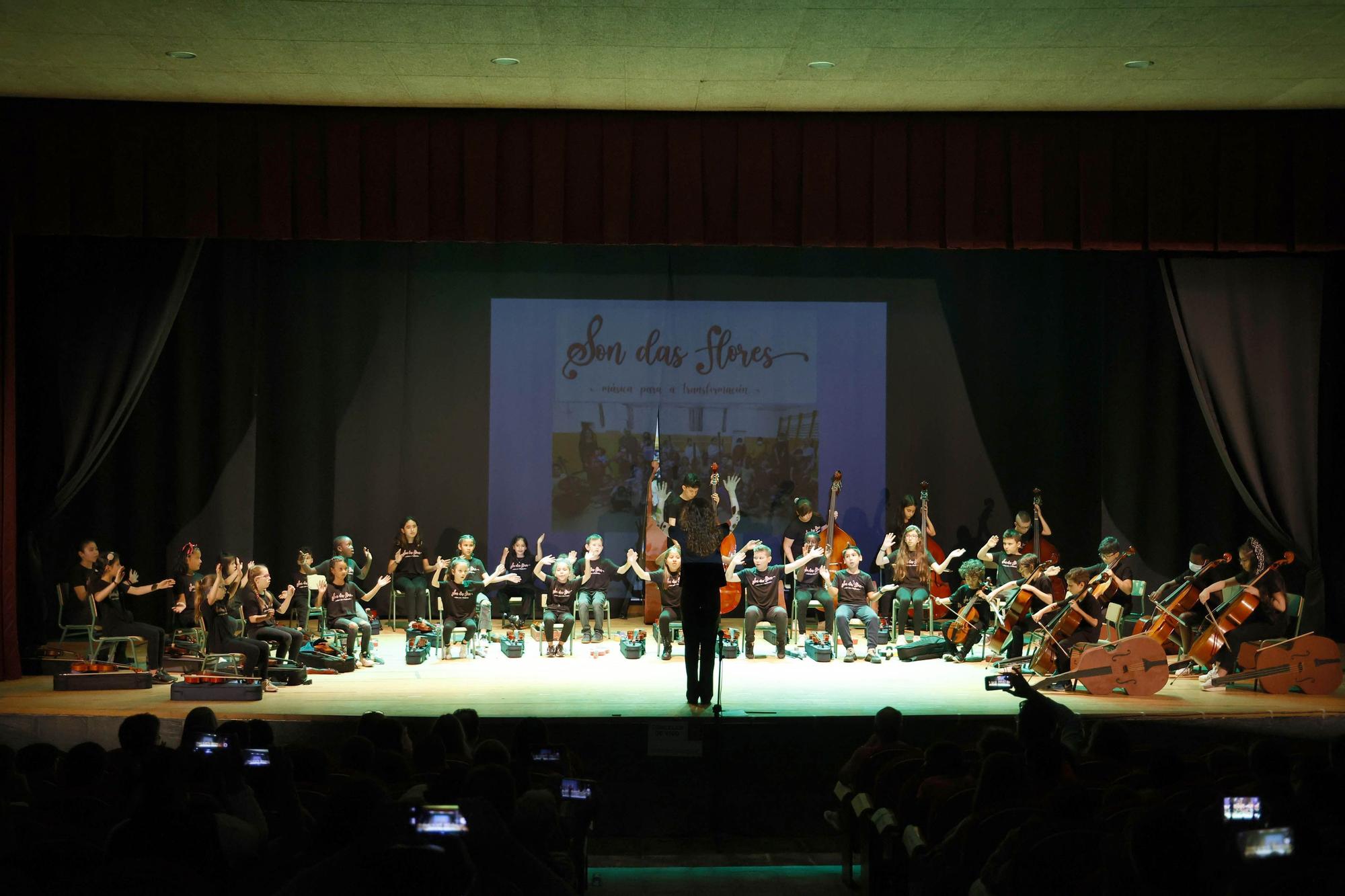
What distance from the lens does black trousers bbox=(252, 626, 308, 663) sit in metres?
8.59

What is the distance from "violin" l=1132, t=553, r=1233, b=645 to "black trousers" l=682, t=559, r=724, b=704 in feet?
10.4

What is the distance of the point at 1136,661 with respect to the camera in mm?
7832

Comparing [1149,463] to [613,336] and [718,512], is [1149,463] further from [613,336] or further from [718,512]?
[613,336]

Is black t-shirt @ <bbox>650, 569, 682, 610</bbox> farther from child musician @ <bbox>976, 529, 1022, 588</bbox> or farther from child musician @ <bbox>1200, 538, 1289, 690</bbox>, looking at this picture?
child musician @ <bbox>1200, 538, 1289, 690</bbox>

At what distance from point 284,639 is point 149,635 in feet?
2.96

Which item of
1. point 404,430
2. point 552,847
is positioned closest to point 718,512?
point 404,430

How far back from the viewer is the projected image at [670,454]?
39.1ft

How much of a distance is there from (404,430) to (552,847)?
27.7 ft

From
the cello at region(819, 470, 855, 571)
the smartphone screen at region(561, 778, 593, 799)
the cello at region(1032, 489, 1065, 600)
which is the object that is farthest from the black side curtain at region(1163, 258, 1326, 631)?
the smartphone screen at region(561, 778, 593, 799)

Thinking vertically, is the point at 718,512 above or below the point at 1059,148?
below

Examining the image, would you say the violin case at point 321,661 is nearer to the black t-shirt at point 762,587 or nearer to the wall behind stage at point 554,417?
the wall behind stage at point 554,417

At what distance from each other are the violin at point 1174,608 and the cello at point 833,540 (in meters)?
2.69

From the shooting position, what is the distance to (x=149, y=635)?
28.0 ft

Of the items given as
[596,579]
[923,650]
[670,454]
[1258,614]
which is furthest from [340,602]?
[1258,614]
